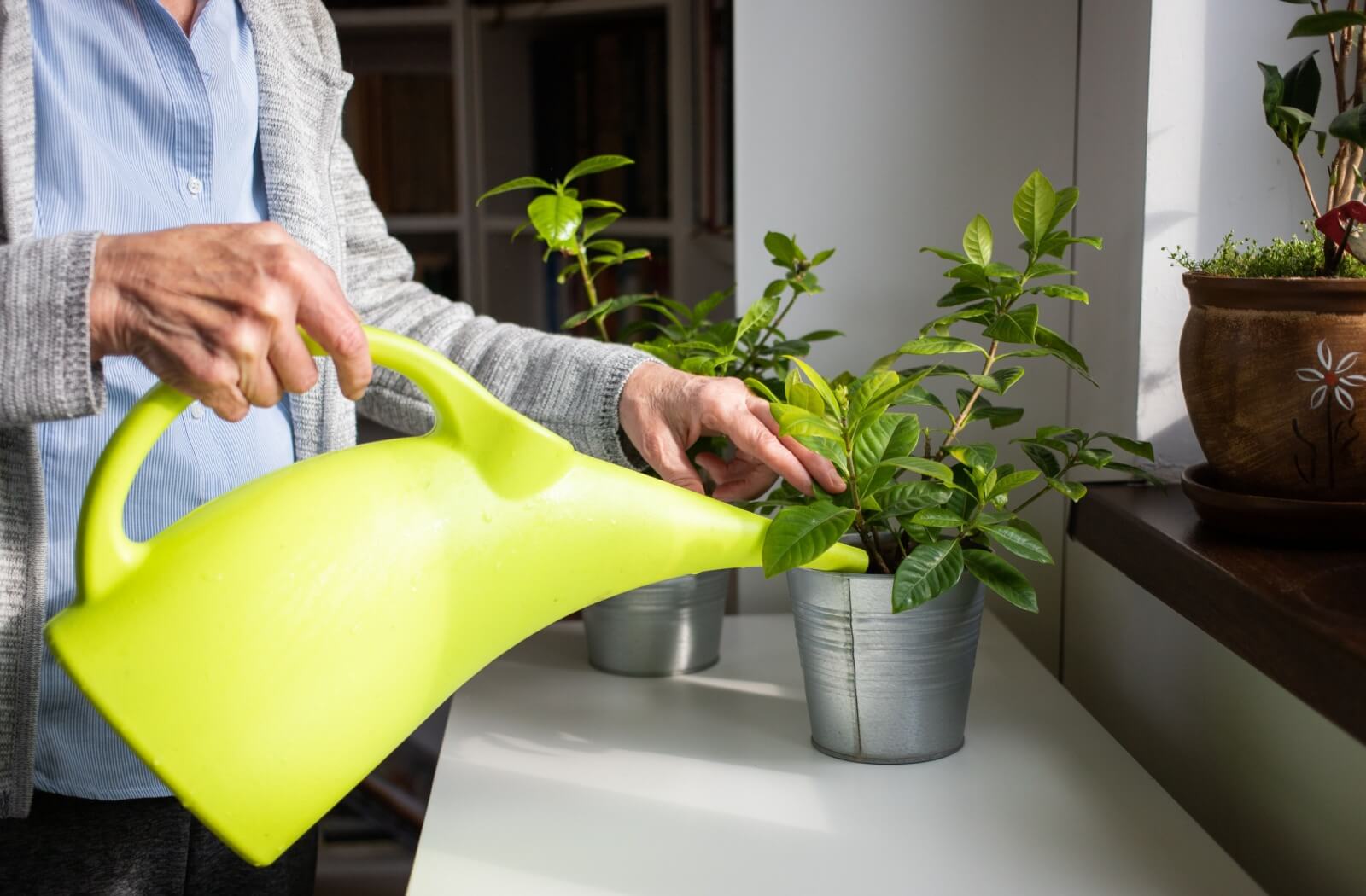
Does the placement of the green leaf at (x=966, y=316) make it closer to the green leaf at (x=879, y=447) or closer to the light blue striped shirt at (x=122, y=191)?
the green leaf at (x=879, y=447)

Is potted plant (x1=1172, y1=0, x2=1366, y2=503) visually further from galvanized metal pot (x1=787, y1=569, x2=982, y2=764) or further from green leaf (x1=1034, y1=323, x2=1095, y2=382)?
galvanized metal pot (x1=787, y1=569, x2=982, y2=764)

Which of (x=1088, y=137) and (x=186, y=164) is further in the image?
(x=1088, y=137)

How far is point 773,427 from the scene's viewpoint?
84 centimetres

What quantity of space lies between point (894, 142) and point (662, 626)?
0.53 metres

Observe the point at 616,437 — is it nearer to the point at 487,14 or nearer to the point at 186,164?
the point at 186,164

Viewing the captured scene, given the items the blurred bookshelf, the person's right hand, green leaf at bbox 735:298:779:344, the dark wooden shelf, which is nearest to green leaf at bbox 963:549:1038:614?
the dark wooden shelf

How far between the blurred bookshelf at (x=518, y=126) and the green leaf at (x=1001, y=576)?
137 cm

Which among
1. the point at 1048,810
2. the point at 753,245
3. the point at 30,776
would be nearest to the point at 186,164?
the point at 30,776

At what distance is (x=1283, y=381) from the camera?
0.76m

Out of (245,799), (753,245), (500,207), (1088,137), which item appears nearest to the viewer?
(245,799)

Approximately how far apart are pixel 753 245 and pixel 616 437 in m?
0.37

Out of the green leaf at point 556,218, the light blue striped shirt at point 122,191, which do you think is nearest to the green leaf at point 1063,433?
the green leaf at point 556,218

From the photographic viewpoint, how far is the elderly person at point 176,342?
0.57m

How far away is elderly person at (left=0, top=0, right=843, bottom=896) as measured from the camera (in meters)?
0.57
